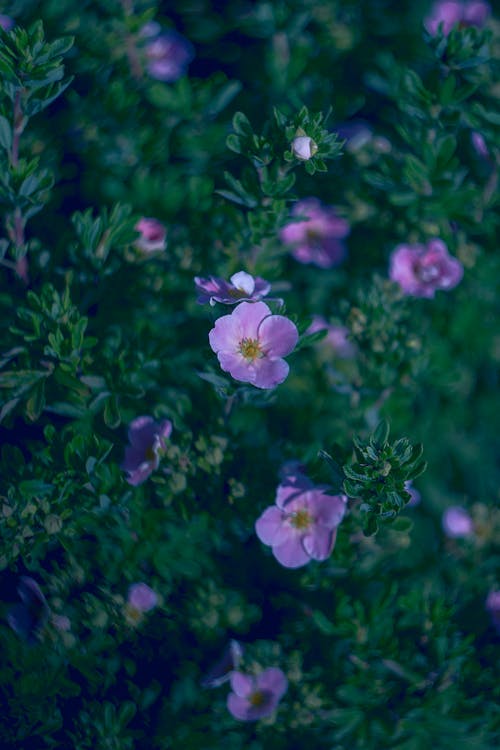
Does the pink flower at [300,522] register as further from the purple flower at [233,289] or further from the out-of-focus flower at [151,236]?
the out-of-focus flower at [151,236]

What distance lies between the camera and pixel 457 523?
2.96 meters

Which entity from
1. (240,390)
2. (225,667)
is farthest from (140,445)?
(225,667)

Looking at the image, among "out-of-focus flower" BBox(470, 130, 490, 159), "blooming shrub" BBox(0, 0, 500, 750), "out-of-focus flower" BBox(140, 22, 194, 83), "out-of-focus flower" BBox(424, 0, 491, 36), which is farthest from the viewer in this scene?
"out-of-focus flower" BBox(424, 0, 491, 36)

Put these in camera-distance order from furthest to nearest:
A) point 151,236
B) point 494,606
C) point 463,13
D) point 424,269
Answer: point 463,13 < point 424,269 < point 151,236 < point 494,606

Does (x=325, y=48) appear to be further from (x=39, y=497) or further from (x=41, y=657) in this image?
(x=41, y=657)

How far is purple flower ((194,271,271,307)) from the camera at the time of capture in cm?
212

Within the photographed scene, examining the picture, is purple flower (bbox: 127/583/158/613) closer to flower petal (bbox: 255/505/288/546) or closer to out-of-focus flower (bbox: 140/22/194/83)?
flower petal (bbox: 255/505/288/546)

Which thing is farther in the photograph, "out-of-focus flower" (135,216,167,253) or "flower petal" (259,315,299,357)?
"out-of-focus flower" (135,216,167,253)

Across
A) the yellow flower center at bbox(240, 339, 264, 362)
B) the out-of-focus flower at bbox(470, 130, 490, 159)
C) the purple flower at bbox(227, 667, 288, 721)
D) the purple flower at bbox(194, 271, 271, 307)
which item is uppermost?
the purple flower at bbox(194, 271, 271, 307)

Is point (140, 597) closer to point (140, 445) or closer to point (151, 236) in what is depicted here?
point (140, 445)

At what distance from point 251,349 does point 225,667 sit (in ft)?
3.45

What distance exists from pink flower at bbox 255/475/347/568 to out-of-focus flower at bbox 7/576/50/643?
692mm

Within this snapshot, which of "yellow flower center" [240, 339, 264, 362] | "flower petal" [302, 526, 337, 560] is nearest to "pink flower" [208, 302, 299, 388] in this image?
"yellow flower center" [240, 339, 264, 362]

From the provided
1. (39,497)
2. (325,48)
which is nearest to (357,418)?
(39,497)
